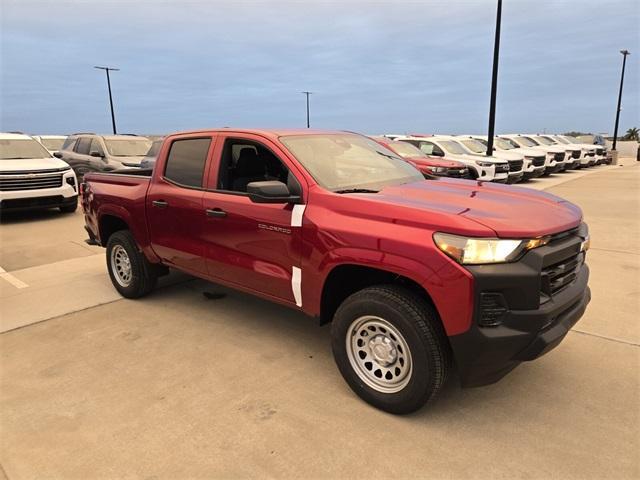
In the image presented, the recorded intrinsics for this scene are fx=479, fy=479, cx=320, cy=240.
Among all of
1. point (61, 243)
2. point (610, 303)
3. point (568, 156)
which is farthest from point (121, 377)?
point (568, 156)

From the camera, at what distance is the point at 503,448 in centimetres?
270

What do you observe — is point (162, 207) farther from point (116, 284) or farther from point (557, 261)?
point (557, 261)

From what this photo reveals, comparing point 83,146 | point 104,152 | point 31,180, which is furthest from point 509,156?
point 31,180

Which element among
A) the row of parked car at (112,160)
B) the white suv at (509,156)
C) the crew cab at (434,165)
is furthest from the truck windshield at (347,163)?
the white suv at (509,156)

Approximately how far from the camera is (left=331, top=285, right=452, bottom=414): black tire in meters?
2.76

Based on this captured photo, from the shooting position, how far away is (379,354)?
307 cm

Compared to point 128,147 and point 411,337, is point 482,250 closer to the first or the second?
point 411,337

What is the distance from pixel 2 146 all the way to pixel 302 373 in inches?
424

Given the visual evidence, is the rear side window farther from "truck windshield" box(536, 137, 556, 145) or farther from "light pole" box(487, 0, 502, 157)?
"truck windshield" box(536, 137, 556, 145)

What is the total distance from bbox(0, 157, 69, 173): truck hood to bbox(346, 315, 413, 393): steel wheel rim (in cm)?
956

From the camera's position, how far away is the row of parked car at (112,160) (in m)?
10.1

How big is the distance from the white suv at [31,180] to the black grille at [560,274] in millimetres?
10381

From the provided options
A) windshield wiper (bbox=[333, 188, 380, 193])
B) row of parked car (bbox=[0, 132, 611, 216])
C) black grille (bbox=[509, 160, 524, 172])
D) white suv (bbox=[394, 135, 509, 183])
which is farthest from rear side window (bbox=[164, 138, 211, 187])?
black grille (bbox=[509, 160, 524, 172])

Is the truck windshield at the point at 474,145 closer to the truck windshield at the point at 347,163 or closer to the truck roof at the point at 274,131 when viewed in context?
the truck windshield at the point at 347,163
